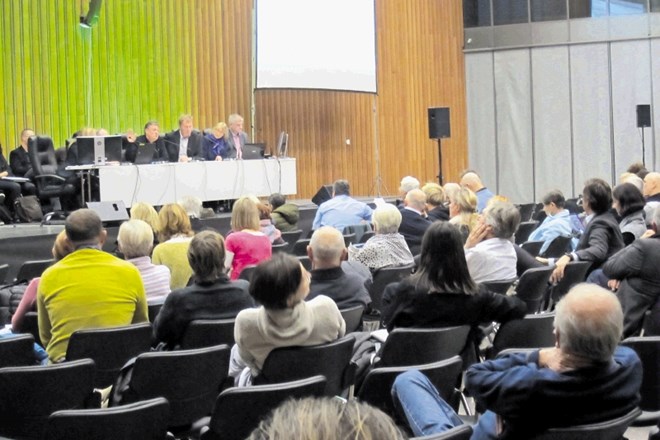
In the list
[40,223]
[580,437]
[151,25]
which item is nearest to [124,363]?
[580,437]

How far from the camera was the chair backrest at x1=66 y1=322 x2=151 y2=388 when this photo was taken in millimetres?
4363

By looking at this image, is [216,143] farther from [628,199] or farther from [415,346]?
[415,346]

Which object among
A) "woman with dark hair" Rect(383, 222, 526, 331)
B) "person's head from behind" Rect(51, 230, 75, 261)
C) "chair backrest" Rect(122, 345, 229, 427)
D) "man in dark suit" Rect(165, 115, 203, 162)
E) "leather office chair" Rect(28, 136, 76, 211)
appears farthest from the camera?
"man in dark suit" Rect(165, 115, 203, 162)

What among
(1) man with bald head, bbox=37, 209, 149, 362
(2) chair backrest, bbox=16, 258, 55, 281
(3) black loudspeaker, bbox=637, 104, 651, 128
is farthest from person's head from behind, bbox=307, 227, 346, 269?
(3) black loudspeaker, bbox=637, 104, 651, 128

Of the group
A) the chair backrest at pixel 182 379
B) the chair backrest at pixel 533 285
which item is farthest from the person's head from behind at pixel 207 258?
the chair backrest at pixel 533 285

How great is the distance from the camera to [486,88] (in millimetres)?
19328

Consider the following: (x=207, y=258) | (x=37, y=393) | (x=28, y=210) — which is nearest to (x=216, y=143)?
(x=28, y=210)

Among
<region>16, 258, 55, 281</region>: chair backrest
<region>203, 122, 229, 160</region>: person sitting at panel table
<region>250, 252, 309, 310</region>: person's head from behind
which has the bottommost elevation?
<region>16, 258, 55, 281</region>: chair backrest

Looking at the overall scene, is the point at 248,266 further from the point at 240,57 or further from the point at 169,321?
the point at 240,57

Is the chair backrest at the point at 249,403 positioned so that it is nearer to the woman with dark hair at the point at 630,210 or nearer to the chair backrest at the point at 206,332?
the chair backrest at the point at 206,332

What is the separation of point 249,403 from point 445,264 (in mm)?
1481

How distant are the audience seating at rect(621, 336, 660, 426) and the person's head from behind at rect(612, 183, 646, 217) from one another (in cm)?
301

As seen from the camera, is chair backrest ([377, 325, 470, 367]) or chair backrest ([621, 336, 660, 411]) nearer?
chair backrest ([621, 336, 660, 411])

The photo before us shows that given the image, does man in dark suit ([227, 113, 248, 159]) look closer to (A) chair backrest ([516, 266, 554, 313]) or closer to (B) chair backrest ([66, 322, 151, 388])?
(A) chair backrest ([516, 266, 554, 313])
